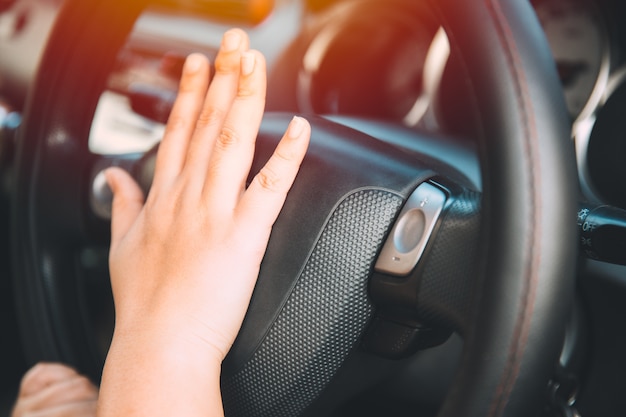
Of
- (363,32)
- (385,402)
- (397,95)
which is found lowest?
(385,402)

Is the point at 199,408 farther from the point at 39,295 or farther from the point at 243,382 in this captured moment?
the point at 39,295

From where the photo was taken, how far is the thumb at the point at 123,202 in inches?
27.8

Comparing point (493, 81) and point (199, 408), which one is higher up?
point (493, 81)

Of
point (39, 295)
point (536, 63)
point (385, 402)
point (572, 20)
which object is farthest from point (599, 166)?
point (39, 295)

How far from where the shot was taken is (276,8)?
1.41m

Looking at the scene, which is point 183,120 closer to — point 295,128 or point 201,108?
point 201,108

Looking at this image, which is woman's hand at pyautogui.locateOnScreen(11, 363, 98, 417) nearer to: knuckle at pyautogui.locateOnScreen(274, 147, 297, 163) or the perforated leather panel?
the perforated leather panel

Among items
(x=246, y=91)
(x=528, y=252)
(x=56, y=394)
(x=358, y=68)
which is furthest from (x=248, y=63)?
(x=358, y=68)

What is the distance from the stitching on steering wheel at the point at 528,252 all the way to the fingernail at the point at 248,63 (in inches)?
8.5

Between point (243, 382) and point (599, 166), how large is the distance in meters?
0.51

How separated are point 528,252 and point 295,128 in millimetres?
232

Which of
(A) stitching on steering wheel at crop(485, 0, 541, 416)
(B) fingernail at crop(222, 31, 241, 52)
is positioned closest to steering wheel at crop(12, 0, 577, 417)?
(A) stitching on steering wheel at crop(485, 0, 541, 416)

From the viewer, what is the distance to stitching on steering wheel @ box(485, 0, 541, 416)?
404 millimetres

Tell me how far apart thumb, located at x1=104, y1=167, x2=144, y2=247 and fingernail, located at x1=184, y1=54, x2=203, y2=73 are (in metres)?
0.16
